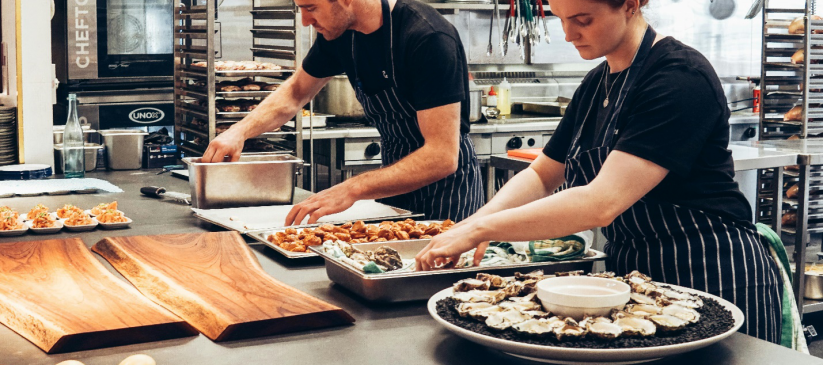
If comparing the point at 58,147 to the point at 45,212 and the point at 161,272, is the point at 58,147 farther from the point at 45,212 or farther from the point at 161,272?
the point at 161,272

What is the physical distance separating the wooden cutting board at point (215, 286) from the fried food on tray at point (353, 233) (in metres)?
0.11

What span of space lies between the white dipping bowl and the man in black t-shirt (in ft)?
3.42

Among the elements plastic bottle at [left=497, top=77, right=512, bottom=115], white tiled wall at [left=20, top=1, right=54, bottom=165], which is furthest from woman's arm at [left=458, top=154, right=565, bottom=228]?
plastic bottle at [left=497, top=77, right=512, bottom=115]

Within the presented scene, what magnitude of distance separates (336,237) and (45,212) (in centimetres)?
98

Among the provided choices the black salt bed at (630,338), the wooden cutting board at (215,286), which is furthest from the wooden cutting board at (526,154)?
the black salt bed at (630,338)

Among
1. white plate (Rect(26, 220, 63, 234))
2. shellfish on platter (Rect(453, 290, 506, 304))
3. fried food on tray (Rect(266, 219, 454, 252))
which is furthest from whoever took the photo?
white plate (Rect(26, 220, 63, 234))

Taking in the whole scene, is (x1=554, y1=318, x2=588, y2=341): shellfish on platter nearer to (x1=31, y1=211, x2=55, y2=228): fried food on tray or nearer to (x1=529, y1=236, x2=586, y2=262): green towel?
(x1=529, y1=236, x2=586, y2=262): green towel

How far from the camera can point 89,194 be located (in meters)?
3.12

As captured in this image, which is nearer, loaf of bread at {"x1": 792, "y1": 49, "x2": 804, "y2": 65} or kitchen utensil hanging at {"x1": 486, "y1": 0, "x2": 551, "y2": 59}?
loaf of bread at {"x1": 792, "y1": 49, "x2": 804, "y2": 65}

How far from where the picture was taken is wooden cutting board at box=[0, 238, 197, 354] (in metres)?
1.39

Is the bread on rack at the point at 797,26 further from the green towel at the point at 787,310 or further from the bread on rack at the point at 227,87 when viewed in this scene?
the green towel at the point at 787,310

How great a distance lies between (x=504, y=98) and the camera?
645 centimetres

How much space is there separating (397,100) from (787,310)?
131 centimetres

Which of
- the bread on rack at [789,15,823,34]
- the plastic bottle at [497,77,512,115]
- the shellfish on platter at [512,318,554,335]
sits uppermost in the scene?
the bread on rack at [789,15,823,34]
